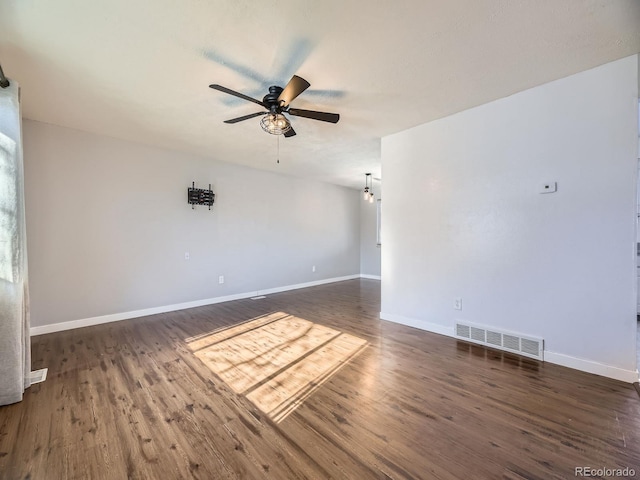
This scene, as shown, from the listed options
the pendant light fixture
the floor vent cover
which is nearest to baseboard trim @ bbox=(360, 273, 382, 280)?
the pendant light fixture

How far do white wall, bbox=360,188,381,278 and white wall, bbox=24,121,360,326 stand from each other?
2.62 meters

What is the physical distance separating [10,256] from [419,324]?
4020mm

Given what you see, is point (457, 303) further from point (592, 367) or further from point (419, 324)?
point (592, 367)

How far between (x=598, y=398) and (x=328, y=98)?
3.36 m

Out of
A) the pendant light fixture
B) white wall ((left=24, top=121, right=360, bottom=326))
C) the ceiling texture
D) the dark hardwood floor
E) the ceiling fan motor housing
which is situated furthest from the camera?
the pendant light fixture

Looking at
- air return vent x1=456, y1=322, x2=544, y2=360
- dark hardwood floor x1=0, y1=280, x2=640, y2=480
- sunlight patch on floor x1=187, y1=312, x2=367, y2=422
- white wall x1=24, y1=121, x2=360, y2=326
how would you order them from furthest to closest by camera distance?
white wall x1=24, y1=121, x2=360, y2=326 → air return vent x1=456, y1=322, x2=544, y2=360 → sunlight patch on floor x1=187, y1=312, x2=367, y2=422 → dark hardwood floor x1=0, y1=280, x2=640, y2=480

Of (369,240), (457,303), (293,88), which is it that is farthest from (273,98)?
(369,240)

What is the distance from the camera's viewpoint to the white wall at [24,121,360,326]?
11.1ft

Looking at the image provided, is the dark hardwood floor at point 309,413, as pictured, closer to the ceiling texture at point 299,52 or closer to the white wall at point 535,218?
the white wall at point 535,218

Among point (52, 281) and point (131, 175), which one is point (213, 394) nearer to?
point (52, 281)

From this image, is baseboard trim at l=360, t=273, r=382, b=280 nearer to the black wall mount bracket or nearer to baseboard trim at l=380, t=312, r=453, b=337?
baseboard trim at l=380, t=312, r=453, b=337

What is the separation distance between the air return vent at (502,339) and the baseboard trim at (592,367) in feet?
0.31

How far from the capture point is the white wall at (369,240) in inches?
300

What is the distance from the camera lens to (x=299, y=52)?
205 cm
